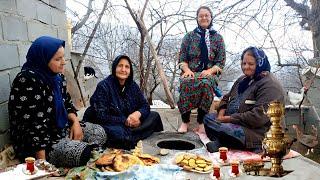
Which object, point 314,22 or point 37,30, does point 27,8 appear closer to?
point 37,30

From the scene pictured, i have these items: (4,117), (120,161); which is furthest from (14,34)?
(120,161)

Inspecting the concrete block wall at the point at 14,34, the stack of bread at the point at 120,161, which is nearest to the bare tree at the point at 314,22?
the stack of bread at the point at 120,161

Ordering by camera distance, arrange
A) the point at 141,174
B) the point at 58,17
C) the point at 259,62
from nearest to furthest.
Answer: the point at 141,174 → the point at 259,62 → the point at 58,17

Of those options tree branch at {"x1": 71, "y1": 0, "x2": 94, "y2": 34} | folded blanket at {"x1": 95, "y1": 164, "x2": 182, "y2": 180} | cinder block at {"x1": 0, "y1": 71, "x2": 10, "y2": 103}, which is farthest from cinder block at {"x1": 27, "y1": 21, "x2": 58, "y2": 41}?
tree branch at {"x1": 71, "y1": 0, "x2": 94, "y2": 34}

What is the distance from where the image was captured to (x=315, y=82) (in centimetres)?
652

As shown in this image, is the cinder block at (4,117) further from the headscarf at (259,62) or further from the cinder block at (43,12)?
the headscarf at (259,62)

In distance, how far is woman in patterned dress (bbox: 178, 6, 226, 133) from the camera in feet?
14.2

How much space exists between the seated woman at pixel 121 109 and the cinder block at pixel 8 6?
4.17ft

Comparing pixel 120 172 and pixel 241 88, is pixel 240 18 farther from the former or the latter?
pixel 120 172

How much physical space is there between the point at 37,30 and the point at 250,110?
2.86 m

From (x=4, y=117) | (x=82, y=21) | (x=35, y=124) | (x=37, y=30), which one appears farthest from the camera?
(x=82, y=21)

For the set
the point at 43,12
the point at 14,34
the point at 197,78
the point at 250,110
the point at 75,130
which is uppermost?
the point at 43,12

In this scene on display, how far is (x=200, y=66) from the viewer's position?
4652 mm

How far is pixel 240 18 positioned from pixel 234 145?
16.6 ft
